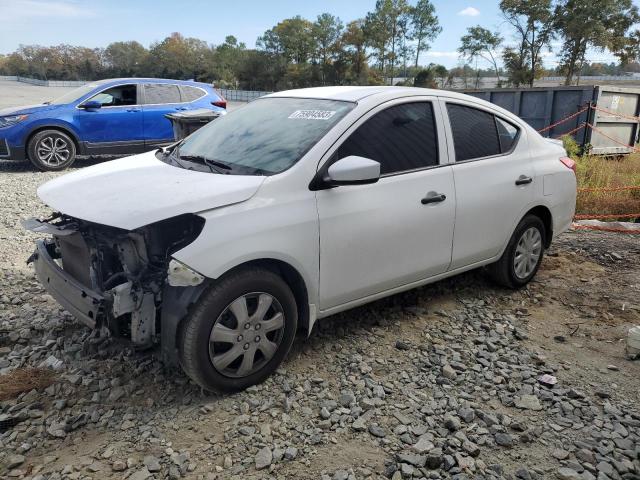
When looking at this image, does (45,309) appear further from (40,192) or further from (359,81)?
(359,81)

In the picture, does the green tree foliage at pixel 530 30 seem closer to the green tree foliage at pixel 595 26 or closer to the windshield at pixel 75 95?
the green tree foliage at pixel 595 26

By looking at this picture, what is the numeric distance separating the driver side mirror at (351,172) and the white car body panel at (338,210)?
0.12 meters

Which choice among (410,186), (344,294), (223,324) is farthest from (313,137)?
(223,324)

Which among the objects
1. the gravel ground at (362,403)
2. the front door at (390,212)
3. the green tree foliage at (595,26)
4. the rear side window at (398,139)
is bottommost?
the gravel ground at (362,403)

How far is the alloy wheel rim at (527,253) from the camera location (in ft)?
15.4

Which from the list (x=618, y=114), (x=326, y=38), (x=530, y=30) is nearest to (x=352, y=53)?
(x=326, y=38)

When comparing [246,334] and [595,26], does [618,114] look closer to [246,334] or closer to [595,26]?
[246,334]

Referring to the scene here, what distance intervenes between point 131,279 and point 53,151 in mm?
8237

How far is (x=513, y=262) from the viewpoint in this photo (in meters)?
4.67

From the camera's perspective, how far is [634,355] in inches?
147

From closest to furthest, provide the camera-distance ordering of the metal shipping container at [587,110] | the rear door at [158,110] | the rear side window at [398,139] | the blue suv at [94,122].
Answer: the rear side window at [398,139] → the blue suv at [94,122] → the rear door at [158,110] → the metal shipping container at [587,110]

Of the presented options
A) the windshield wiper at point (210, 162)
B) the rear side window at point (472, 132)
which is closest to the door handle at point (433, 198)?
the rear side window at point (472, 132)

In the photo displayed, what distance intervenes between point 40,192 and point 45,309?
3.95 ft

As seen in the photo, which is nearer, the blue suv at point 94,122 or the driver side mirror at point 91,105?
the blue suv at point 94,122
